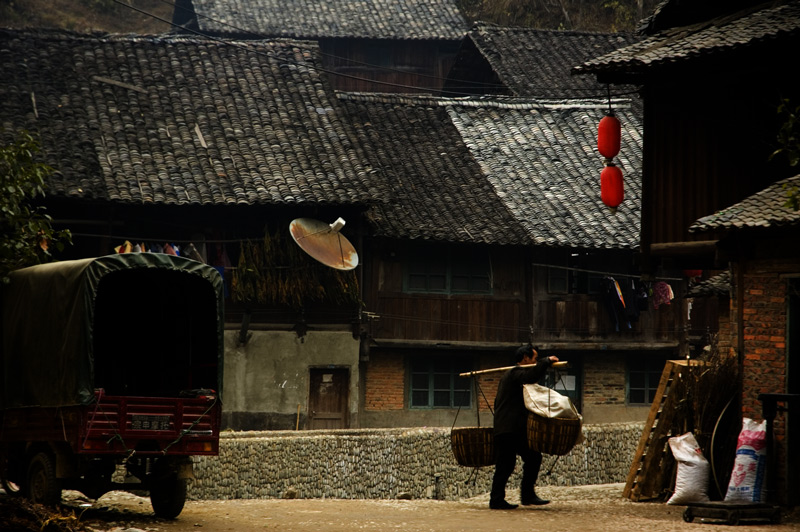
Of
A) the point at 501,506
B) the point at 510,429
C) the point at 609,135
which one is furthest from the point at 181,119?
the point at 501,506

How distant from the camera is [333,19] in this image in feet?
130

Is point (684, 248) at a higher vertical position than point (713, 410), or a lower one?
higher

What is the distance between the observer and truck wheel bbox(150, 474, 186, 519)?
11.9 m

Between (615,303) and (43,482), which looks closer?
(43,482)


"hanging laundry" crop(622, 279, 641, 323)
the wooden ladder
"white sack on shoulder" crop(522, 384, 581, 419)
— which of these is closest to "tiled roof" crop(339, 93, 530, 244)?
"hanging laundry" crop(622, 279, 641, 323)

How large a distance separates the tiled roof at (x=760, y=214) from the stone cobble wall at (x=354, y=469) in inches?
248

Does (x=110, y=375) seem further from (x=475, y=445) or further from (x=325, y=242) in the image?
(x=325, y=242)

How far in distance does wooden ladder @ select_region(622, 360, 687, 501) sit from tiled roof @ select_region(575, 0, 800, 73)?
3.93m

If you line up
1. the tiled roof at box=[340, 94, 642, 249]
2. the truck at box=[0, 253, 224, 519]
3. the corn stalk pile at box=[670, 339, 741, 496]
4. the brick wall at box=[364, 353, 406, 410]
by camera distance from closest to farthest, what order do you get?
1. the truck at box=[0, 253, 224, 519]
2. the corn stalk pile at box=[670, 339, 741, 496]
3. the tiled roof at box=[340, 94, 642, 249]
4. the brick wall at box=[364, 353, 406, 410]

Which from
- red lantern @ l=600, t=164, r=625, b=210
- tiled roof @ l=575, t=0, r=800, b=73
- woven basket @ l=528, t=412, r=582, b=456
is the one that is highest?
tiled roof @ l=575, t=0, r=800, b=73

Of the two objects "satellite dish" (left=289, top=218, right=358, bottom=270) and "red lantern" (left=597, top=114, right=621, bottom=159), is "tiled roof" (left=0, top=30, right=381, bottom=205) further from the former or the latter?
"red lantern" (left=597, top=114, right=621, bottom=159)

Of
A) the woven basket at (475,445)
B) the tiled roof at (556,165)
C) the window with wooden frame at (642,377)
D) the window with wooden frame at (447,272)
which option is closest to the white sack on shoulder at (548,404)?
the woven basket at (475,445)

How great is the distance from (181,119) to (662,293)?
12045 millimetres

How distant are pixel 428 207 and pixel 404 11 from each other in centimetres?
1629
